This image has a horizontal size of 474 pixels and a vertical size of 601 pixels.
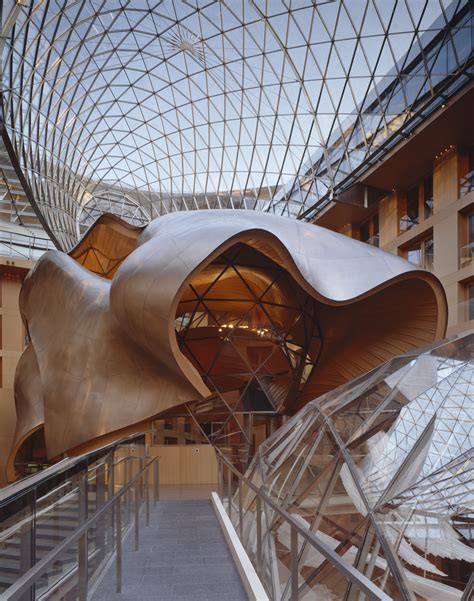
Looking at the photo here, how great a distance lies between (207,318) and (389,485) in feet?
66.5

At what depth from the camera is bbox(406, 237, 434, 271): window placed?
3192cm

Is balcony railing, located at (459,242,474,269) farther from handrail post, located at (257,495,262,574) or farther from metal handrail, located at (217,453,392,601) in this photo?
handrail post, located at (257,495,262,574)

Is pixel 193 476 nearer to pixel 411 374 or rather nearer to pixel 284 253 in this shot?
pixel 284 253

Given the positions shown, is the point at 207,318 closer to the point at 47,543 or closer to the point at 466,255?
the point at 466,255

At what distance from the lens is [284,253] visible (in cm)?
1656

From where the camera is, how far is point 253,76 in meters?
40.8

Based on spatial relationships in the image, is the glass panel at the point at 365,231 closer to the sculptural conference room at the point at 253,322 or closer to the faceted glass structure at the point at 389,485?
the sculptural conference room at the point at 253,322

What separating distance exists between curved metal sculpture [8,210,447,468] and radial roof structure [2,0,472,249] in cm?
1207

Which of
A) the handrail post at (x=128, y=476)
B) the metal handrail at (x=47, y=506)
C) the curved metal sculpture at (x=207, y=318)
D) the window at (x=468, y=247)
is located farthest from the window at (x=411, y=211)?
the metal handrail at (x=47, y=506)

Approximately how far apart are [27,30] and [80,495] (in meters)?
30.8

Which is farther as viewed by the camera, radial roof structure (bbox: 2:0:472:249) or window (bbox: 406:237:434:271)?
window (bbox: 406:237:434:271)

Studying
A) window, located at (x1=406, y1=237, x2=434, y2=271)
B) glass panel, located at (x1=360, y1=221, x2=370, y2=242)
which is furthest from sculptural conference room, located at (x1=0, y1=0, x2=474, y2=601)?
glass panel, located at (x1=360, y1=221, x2=370, y2=242)

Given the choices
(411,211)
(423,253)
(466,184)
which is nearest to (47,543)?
(466,184)

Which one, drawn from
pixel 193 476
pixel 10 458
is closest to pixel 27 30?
pixel 10 458
